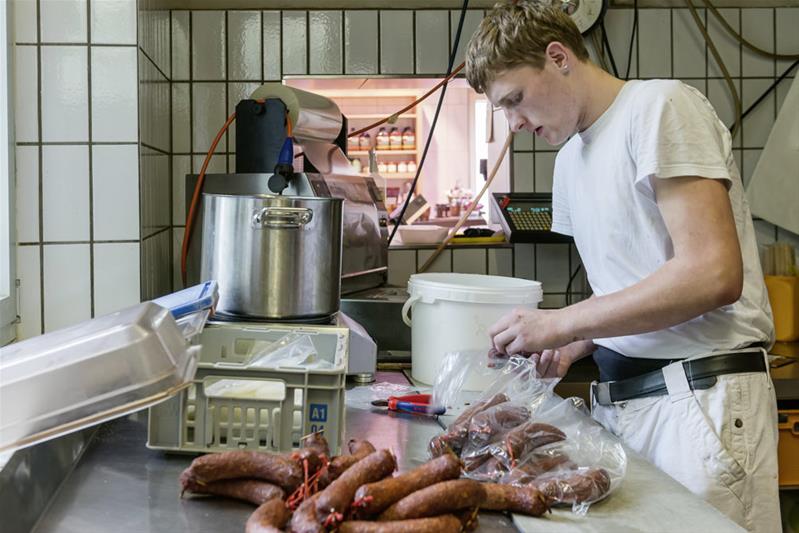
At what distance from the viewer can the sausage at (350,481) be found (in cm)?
96

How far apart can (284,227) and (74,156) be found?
70 centimetres

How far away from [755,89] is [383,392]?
186cm

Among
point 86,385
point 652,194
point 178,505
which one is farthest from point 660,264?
point 86,385

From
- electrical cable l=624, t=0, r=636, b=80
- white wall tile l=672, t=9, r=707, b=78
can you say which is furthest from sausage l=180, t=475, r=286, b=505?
white wall tile l=672, t=9, r=707, b=78

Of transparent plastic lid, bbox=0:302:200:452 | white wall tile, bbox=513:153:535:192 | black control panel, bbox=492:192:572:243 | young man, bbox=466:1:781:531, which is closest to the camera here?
transparent plastic lid, bbox=0:302:200:452

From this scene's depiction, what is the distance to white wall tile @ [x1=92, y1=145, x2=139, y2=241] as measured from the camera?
209cm

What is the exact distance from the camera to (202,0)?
9.10 ft

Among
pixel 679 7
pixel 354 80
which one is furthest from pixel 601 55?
pixel 354 80

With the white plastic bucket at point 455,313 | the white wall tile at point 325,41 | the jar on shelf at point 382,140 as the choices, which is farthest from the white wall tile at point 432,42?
the jar on shelf at point 382,140

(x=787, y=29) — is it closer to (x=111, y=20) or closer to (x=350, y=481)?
(x=111, y=20)

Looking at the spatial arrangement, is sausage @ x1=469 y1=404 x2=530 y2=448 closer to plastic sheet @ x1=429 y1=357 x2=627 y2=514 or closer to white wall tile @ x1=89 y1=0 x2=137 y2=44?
plastic sheet @ x1=429 y1=357 x2=627 y2=514

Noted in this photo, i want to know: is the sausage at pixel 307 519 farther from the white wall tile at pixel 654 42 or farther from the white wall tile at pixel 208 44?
the white wall tile at pixel 654 42

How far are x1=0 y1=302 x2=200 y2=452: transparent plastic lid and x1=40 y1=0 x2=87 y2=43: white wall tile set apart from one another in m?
1.38

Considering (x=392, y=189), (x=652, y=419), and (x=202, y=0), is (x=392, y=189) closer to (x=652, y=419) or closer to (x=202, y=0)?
(x=202, y=0)
